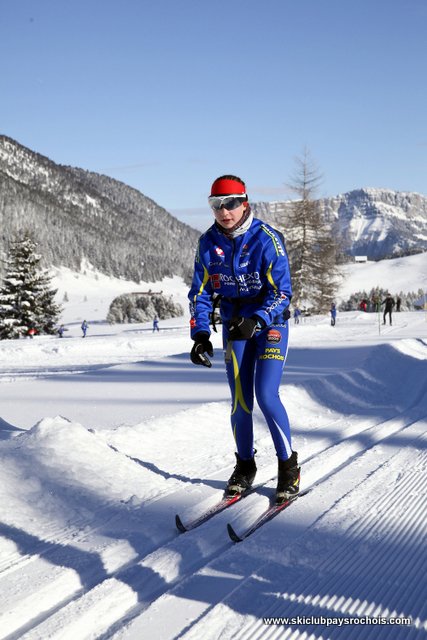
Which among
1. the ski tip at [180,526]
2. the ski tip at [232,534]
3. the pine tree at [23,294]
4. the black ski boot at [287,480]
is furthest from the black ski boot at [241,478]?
the pine tree at [23,294]

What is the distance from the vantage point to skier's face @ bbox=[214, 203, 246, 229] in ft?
13.7

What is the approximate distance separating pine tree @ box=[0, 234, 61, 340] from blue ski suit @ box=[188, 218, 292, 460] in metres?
36.7

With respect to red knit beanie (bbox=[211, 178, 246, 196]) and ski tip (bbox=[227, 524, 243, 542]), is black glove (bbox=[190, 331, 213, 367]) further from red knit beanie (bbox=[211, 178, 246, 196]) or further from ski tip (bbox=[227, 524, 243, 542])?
ski tip (bbox=[227, 524, 243, 542])

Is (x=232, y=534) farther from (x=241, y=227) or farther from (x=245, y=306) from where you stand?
(x=241, y=227)

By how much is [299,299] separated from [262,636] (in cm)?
4299

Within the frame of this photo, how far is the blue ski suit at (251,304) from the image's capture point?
4250 millimetres

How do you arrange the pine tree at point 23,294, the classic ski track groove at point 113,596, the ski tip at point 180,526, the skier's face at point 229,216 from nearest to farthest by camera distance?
the classic ski track groove at point 113,596, the ski tip at point 180,526, the skier's face at point 229,216, the pine tree at point 23,294

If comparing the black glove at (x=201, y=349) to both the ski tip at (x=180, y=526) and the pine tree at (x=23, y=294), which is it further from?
the pine tree at (x=23, y=294)

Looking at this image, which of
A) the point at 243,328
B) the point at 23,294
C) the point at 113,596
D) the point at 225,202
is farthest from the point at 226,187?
the point at 23,294

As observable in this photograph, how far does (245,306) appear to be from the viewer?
442cm

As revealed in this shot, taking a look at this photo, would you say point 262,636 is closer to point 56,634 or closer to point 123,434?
point 56,634

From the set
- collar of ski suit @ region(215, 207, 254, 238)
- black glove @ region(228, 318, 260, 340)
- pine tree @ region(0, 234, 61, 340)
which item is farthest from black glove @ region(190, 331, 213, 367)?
pine tree @ region(0, 234, 61, 340)

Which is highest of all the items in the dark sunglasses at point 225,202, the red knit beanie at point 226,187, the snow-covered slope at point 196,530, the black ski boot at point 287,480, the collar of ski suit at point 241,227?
the red knit beanie at point 226,187

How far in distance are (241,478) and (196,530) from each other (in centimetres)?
82
